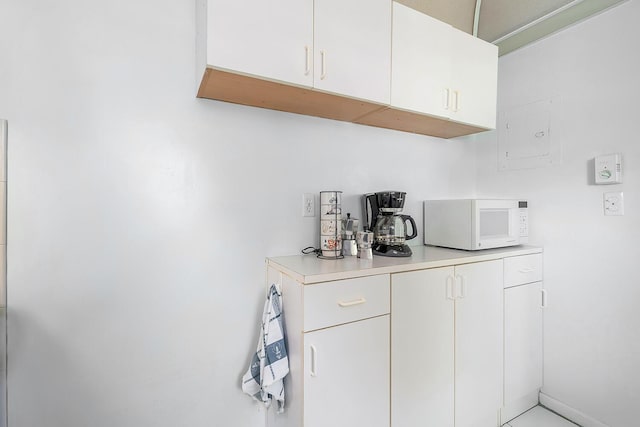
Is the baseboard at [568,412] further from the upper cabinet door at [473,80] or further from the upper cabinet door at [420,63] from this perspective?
the upper cabinet door at [420,63]

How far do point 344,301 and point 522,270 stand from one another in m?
1.27

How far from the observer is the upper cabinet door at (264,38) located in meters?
1.06

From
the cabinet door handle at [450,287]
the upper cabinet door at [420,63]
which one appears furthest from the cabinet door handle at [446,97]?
the cabinet door handle at [450,287]

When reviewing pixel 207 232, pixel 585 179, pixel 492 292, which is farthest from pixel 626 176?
pixel 207 232

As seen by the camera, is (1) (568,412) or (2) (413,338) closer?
(2) (413,338)

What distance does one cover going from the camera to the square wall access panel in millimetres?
1826

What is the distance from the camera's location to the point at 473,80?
174cm

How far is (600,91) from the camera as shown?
1.62 m

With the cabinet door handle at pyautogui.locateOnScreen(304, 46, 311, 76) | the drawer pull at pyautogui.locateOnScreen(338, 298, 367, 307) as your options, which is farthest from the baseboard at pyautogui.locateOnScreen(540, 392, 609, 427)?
the cabinet door handle at pyautogui.locateOnScreen(304, 46, 311, 76)

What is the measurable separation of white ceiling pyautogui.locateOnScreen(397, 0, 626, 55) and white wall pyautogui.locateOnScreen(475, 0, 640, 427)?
3.3 inches

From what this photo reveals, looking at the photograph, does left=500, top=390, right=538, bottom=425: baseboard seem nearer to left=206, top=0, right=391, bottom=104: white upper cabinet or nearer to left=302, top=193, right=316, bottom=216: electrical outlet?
left=302, top=193, right=316, bottom=216: electrical outlet

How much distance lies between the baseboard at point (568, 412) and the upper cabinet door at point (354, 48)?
2074 mm

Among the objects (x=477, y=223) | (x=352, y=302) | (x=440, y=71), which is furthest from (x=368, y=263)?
(x=440, y=71)

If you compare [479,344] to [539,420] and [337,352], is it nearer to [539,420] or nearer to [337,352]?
[539,420]
